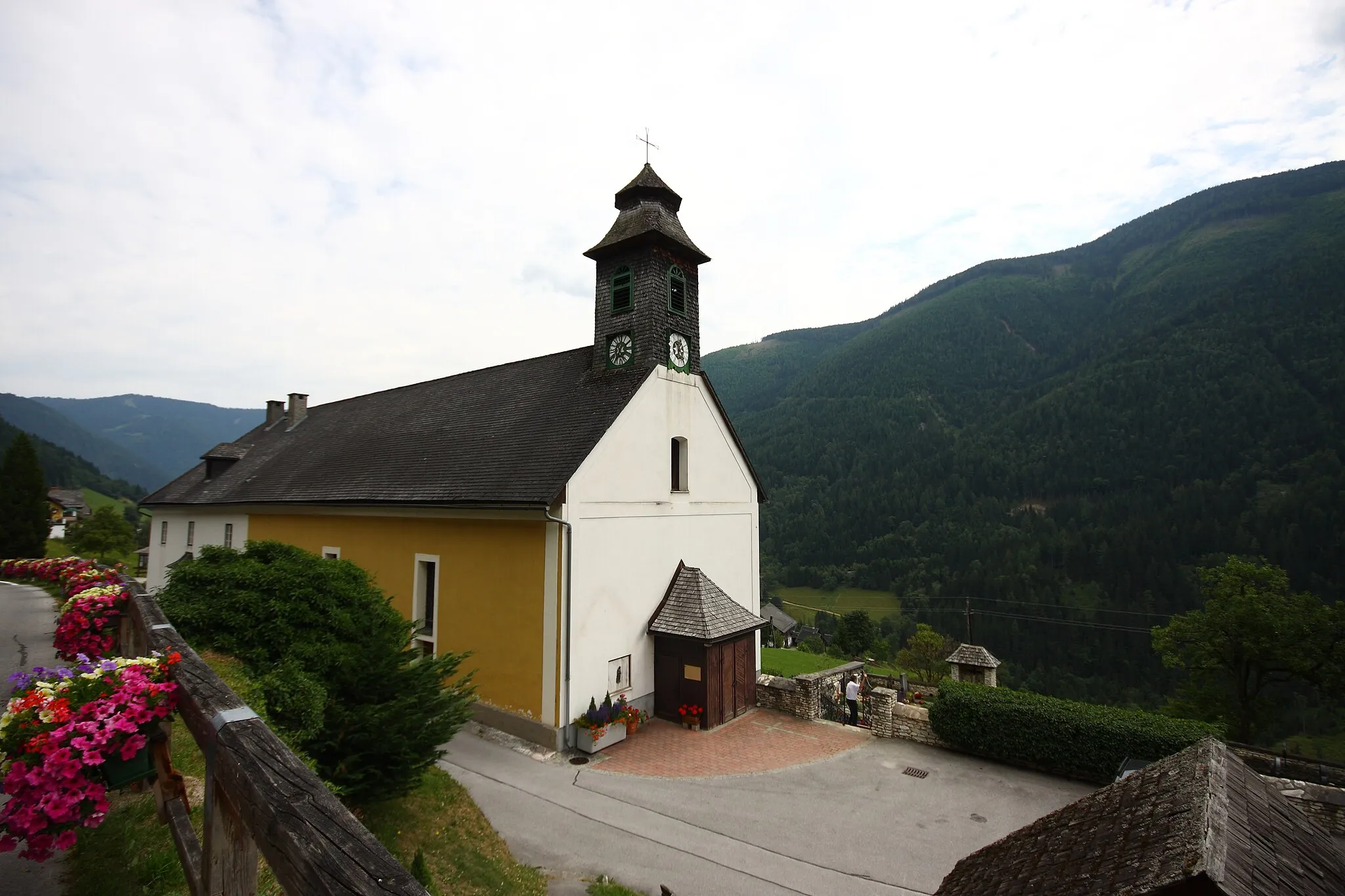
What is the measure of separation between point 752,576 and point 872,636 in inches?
1943

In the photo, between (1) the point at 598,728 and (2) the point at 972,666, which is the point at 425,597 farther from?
(2) the point at 972,666

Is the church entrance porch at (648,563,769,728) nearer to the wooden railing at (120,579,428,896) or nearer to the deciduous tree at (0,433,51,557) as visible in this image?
the wooden railing at (120,579,428,896)

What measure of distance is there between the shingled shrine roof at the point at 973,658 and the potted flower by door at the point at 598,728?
11697 mm

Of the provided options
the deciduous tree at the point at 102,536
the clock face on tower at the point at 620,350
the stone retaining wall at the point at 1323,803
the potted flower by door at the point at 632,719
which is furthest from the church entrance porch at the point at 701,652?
the deciduous tree at the point at 102,536

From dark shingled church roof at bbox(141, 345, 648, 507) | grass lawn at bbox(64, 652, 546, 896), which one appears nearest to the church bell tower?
dark shingled church roof at bbox(141, 345, 648, 507)

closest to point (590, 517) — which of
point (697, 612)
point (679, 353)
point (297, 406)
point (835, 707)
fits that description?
point (697, 612)

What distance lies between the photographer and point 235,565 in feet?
29.3

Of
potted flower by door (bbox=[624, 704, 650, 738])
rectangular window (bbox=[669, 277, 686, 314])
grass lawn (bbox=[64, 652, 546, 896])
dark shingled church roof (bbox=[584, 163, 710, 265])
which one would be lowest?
potted flower by door (bbox=[624, 704, 650, 738])

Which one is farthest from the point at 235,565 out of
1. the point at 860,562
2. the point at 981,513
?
the point at 981,513

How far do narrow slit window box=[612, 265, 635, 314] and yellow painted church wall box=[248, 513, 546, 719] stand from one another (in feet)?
22.5

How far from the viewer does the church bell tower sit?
17000 millimetres

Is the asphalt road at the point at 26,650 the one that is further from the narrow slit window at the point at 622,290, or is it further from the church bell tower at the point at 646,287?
the narrow slit window at the point at 622,290

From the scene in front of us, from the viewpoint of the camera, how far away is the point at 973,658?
20.3 m

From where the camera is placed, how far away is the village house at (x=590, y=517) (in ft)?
47.2
